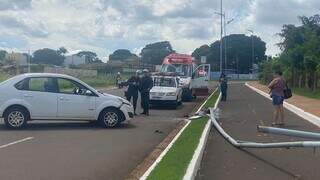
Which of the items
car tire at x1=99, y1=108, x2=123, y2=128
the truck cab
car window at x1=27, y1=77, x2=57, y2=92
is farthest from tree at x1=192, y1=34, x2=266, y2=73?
car window at x1=27, y1=77, x2=57, y2=92

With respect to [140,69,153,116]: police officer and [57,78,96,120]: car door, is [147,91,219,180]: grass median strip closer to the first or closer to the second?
[57,78,96,120]: car door

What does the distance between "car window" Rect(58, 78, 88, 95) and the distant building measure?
3229 inches

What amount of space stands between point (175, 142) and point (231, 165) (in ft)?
10.1

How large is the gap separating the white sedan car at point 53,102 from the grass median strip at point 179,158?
Result: 2767mm

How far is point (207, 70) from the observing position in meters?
44.8

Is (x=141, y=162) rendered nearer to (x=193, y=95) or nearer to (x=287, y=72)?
(x=193, y=95)

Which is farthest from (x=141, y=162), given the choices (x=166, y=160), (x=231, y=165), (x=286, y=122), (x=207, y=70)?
(x=207, y=70)

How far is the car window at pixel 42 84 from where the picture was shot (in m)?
18.3

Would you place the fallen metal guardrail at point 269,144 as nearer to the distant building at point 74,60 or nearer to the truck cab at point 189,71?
the truck cab at point 189,71

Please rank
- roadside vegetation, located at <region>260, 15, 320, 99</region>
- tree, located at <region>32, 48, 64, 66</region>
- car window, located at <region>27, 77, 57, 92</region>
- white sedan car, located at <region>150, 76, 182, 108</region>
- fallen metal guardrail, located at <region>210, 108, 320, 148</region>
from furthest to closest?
tree, located at <region>32, 48, 64, 66</region>
roadside vegetation, located at <region>260, 15, 320, 99</region>
white sedan car, located at <region>150, 76, 182, 108</region>
car window, located at <region>27, 77, 57, 92</region>
fallen metal guardrail, located at <region>210, 108, 320, 148</region>

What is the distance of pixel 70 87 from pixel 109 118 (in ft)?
4.87

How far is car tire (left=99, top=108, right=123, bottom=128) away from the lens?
18.8m

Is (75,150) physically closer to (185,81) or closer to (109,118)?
(109,118)

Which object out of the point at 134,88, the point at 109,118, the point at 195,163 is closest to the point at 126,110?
the point at 109,118
